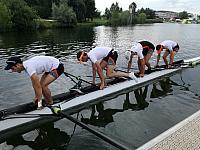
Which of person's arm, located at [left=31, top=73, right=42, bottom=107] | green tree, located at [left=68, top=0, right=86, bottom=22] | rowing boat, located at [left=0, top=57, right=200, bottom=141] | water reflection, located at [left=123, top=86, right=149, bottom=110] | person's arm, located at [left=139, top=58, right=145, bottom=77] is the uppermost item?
green tree, located at [left=68, top=0, right=86, bottom=22]

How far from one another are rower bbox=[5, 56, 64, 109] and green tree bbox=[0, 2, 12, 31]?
151 ft

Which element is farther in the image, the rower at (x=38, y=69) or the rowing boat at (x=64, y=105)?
the rowing boat at (x=64, y=105)

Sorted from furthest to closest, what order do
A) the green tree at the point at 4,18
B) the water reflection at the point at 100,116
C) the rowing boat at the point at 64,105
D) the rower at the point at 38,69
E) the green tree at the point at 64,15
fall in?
the green tree at the point at 64,15, the green tree at the point at 4,18, the water reflection at the point at 100,116, the rowing boat at the point at 64,105, the rower at the point at 38,69

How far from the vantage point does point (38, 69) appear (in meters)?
8.14

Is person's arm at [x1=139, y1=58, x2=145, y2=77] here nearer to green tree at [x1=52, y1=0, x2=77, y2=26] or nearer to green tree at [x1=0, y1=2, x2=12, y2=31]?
green tree at [x1=0, y1=2, x2=12, y2=31]

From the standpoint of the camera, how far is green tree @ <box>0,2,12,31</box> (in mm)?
50550

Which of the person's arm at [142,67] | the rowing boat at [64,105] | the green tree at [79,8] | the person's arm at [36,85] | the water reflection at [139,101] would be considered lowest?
the water reflection at [139,101]

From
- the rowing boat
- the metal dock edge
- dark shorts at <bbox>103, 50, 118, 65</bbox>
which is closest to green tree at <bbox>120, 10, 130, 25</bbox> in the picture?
the rowing boat

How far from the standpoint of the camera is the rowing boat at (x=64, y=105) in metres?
7.87

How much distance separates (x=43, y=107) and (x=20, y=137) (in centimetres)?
122

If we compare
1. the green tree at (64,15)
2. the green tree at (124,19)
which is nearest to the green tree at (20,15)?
the green tree at (64,15)

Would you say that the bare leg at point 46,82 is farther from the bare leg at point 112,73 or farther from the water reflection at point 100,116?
the bare leg at point 112,73

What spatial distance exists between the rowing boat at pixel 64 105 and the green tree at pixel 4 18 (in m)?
43.9

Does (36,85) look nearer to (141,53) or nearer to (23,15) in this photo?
(141,53)
